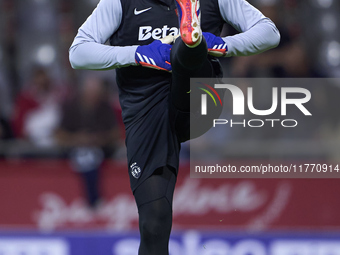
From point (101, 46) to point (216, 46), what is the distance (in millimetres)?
500

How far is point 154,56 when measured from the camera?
7.87 ft

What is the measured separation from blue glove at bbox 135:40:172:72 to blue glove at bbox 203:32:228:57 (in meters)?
0.17

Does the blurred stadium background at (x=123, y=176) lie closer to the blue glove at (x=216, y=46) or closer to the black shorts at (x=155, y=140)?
the black shorts at (x=155, y=140)

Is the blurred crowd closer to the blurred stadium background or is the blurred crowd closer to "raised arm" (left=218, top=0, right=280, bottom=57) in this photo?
the blurred stadium background

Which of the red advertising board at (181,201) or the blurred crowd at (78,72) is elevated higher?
the blurred crowd at (78,72)

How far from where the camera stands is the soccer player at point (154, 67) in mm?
2463

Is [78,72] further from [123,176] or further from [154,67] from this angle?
[154,67]

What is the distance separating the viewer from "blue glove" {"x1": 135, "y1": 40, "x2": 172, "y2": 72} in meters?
2.40

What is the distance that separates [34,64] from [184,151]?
2.49m

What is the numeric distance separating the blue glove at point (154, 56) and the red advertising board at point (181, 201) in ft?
9.42
